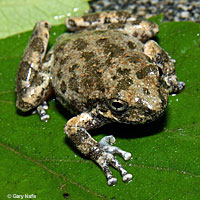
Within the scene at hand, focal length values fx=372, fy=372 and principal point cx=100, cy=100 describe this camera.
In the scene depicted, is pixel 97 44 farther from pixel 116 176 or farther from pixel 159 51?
pixel 116 176

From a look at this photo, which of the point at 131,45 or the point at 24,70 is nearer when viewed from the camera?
the point at 131,45

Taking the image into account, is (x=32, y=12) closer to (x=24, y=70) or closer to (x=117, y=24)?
(x=24, y=70)

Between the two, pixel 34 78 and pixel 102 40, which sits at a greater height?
pixel 102 40

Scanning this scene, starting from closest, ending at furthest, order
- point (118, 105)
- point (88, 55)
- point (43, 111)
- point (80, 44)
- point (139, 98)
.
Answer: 1. point (139, 98)
2. point (118, 105)
3. point (88, 55)
4. point (80, 44)
5. point (43, 111)

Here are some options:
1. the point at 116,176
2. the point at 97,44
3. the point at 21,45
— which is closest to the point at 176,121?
the point at 116,176

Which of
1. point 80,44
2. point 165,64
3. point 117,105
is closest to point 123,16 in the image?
point 80,44

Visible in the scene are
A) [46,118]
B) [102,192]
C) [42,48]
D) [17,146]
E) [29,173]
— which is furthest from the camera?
[42,48]

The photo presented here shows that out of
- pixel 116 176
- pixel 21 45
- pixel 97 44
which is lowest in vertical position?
pixel 116 176

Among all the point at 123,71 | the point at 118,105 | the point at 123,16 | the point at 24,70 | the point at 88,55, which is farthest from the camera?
the point at 123,16
